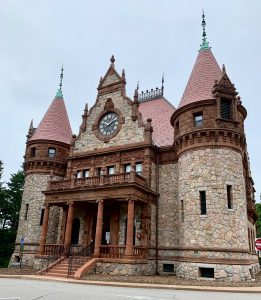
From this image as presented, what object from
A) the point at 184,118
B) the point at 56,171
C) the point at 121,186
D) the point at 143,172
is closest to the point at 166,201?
the point at 143,172

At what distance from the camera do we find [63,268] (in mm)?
18656

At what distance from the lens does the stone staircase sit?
698 inches

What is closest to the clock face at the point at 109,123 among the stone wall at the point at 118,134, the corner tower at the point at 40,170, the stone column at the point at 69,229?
the stone wall at the point at 118,134

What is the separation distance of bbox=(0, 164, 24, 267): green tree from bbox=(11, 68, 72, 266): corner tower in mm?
11548

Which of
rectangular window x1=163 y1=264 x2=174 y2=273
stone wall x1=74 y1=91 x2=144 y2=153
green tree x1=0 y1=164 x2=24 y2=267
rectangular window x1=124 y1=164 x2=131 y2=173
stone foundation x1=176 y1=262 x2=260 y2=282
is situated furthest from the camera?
green tree x1=0 y1=164 x2=24 y2=267

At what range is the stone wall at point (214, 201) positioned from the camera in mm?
17766

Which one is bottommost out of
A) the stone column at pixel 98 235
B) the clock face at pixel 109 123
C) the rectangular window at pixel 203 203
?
the stone column at pixel 98 235

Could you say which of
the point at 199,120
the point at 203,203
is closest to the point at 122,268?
the point at 203,203

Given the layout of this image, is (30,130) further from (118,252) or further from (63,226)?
(118,252)

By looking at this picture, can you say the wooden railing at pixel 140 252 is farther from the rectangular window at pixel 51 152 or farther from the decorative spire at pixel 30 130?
the decorative spire at pixel 30 130

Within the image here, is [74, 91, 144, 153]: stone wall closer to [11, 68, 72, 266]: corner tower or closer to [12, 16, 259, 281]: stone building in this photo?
[12, 16, 259, 281]: stone building

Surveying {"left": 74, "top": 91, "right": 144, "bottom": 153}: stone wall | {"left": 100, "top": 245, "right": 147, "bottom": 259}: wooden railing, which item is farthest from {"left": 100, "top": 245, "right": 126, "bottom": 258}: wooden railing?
{"left": 74, "top": 91, "right": 144, "bottom": 153}: stone wall

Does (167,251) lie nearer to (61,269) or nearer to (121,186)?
(121,186)

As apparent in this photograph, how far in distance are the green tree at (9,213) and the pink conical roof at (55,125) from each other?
45.9 ft
